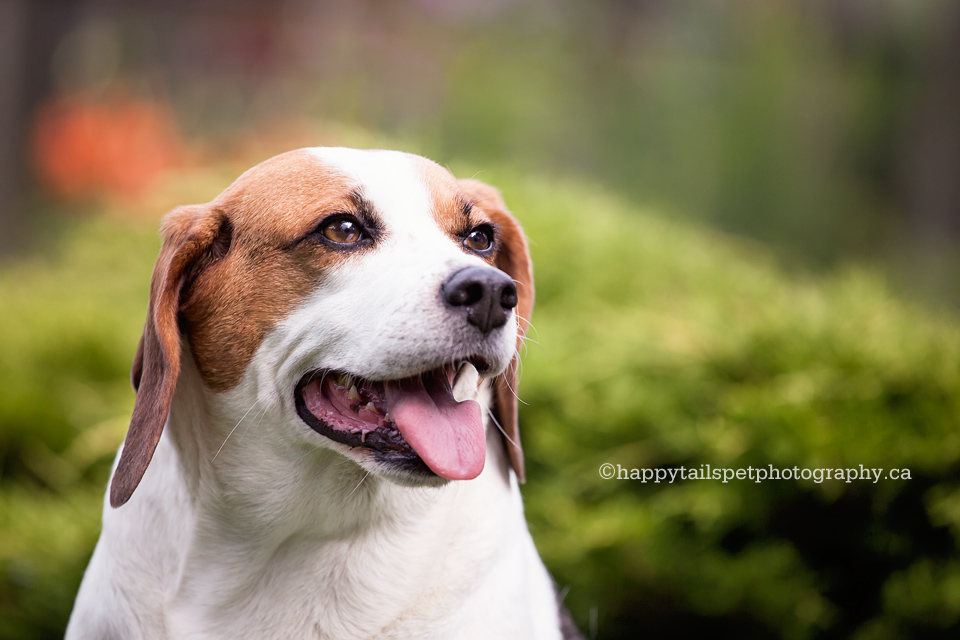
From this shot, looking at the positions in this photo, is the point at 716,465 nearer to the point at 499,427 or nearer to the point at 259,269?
the point at 499,427

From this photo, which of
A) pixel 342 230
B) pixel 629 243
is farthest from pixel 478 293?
pixel 629 243

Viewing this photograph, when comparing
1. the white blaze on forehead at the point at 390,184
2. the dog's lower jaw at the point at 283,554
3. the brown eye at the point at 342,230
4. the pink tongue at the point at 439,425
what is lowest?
the dog's lower jaw at the point at 283,554

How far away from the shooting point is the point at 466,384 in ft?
6.97

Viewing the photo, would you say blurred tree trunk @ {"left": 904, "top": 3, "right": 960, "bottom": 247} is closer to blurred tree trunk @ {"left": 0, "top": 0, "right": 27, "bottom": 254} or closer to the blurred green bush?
the blurred green bush

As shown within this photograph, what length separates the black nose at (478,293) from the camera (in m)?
1.82

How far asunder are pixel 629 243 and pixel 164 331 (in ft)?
12.5

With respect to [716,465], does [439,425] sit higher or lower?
higher

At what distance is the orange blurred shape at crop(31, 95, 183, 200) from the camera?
9.15m

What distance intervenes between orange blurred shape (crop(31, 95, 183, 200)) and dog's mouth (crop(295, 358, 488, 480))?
757 centimetres

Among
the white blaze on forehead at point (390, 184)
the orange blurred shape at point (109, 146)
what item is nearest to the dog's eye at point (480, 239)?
the white blaze on forehead at point (390, 184)

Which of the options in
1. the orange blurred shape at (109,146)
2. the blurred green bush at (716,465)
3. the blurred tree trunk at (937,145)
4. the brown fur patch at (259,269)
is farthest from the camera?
the blurred tree trunk at (937,145)

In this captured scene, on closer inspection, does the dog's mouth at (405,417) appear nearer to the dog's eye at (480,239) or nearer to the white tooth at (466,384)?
the white tooth at (466,384)

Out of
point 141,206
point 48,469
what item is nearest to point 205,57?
point 141,206

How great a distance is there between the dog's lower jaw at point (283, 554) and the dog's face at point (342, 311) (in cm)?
14
